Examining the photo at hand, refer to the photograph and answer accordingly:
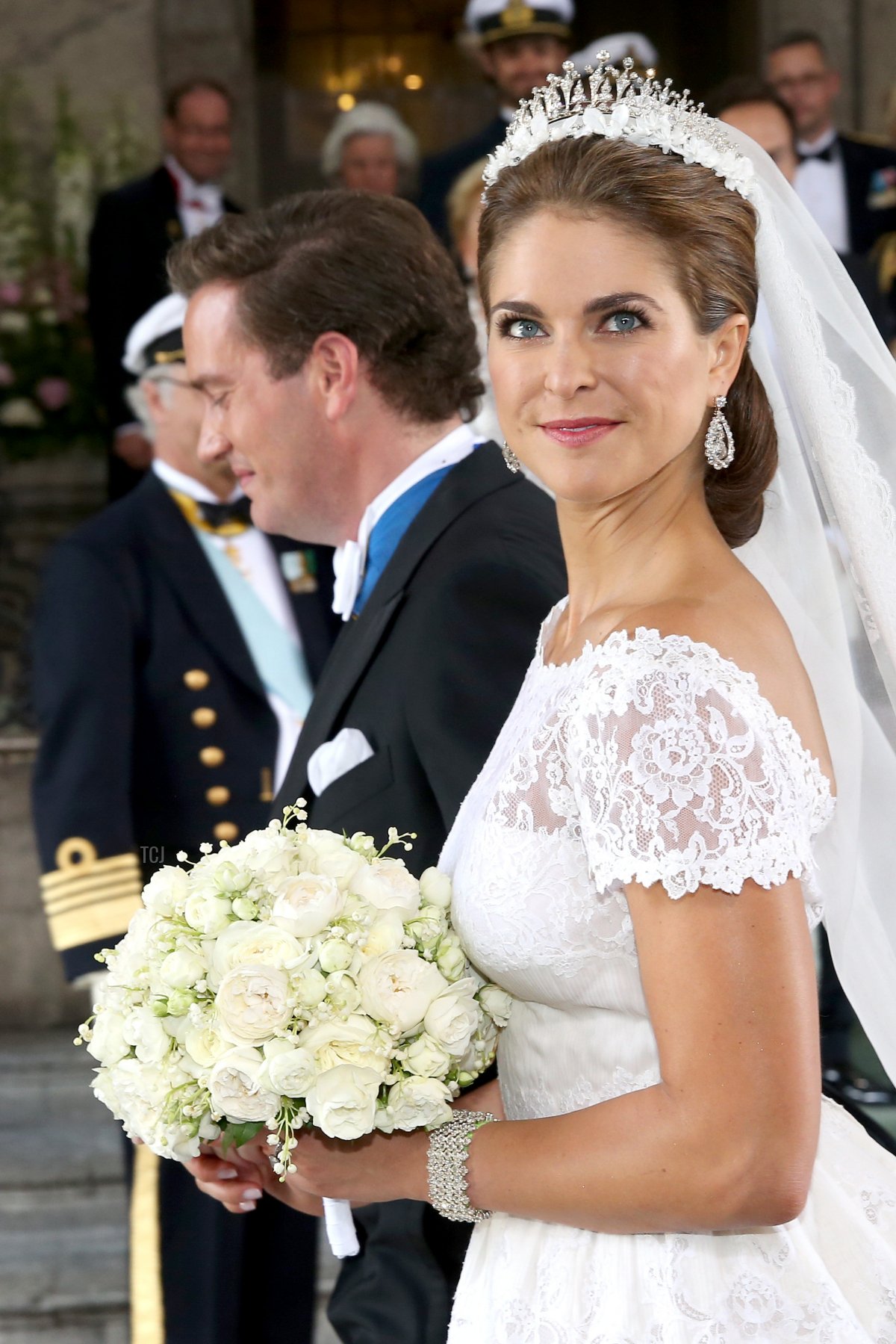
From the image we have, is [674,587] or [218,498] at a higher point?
[674,587]

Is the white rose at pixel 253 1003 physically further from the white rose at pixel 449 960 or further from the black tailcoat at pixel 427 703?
the black tailcoat at pixel 427 703

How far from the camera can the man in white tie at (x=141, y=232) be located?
5465 millimetres

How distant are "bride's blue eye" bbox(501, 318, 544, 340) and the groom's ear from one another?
0.72m

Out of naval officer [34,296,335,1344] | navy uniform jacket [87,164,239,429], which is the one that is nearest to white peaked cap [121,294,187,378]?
naval officer [34,296,335,1344]

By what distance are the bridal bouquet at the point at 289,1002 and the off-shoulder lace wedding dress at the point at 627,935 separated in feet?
0.21

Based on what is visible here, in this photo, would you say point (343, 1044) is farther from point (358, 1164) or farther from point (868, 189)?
point (868, 189)

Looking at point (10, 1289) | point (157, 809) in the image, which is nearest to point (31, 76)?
point (157, 809)

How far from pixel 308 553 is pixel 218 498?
0.21 metres

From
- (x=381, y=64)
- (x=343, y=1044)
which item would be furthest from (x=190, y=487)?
(x=381, y=64)

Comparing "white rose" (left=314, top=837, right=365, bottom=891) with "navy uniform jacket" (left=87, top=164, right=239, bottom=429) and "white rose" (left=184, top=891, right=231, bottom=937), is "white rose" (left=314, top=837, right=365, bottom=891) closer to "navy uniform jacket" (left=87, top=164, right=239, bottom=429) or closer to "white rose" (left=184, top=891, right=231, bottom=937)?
"white rose" (left=184, top=891, right=231, bottom=937)

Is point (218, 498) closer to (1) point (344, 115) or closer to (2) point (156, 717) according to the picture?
(2) point (156, 717)

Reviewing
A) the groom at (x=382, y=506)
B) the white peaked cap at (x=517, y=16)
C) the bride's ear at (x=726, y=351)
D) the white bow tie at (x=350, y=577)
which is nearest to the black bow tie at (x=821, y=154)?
the white peaked cap at (x=517, y=16)

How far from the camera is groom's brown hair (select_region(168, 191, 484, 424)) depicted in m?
2.30

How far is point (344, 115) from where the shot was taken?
6.25m
